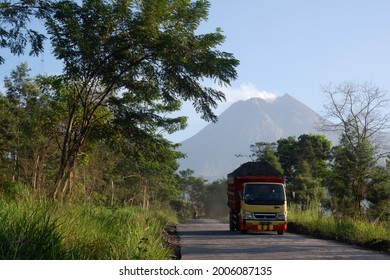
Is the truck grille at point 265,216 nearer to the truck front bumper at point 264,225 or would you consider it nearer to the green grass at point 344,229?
the truck front bumper at point 264,225

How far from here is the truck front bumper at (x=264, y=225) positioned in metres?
19.9

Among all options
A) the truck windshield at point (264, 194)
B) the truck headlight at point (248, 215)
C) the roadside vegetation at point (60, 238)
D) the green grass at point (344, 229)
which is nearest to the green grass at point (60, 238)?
the roadside vegetation at point (60, 238)

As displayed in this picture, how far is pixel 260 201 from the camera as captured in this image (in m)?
20.3

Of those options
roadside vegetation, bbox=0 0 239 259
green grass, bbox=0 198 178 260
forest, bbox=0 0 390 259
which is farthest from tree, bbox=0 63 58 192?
green grass, bbox=0 198 178 260

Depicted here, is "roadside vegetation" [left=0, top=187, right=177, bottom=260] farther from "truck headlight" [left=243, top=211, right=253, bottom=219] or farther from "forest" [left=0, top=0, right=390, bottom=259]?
"truck headlight" [left=243, top=211, right=253, bottom=219]

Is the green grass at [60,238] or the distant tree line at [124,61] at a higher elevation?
the distant tree line at [124,61]

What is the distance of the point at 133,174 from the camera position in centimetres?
4747

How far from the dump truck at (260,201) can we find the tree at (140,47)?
20.3 feet

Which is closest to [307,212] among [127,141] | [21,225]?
[127,141]

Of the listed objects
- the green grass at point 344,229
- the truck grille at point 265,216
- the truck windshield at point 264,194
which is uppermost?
the truck windshield at point 264,194

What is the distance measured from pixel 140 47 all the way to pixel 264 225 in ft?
28.5

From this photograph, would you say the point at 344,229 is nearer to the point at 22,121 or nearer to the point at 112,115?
the point at 112,115

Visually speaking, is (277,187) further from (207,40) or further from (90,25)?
(90,25)

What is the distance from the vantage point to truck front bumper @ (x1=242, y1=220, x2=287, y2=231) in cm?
1991
